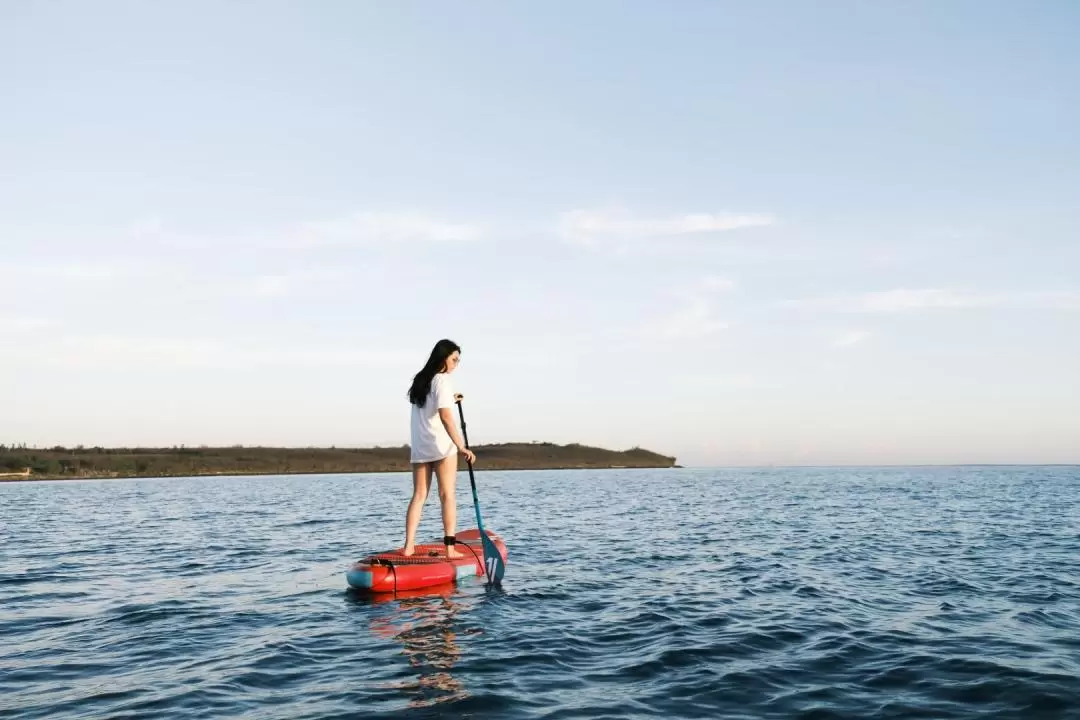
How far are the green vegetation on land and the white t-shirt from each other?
62495 millimetres

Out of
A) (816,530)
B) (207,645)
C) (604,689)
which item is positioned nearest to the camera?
(604,689)

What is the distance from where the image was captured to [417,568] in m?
12.1

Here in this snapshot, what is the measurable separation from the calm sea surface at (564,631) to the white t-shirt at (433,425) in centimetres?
223

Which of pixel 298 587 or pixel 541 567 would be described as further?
pixel 541 567

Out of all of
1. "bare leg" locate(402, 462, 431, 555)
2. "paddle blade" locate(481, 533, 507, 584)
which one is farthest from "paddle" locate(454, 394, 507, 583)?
"bare leg" locate(402, 462, 431, 555)

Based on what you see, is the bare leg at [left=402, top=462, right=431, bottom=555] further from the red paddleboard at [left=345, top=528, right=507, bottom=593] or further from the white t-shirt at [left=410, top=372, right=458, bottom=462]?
the red paddleboard at [left=345, top=528, right=507, bottom=593]

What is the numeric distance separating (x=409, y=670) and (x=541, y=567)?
7258 millimetres

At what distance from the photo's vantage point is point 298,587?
12.5 meters

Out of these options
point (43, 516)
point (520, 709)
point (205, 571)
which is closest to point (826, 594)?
point (520, 709)

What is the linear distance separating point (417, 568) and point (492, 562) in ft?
4.42

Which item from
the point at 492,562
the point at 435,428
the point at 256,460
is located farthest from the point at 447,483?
the point at 256,460

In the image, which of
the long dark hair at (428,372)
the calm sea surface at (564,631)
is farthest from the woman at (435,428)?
the calm sea surface at (564,631)

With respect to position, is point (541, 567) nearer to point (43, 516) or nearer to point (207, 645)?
point (207, 645)

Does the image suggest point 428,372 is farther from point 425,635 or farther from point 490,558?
point 425,635
